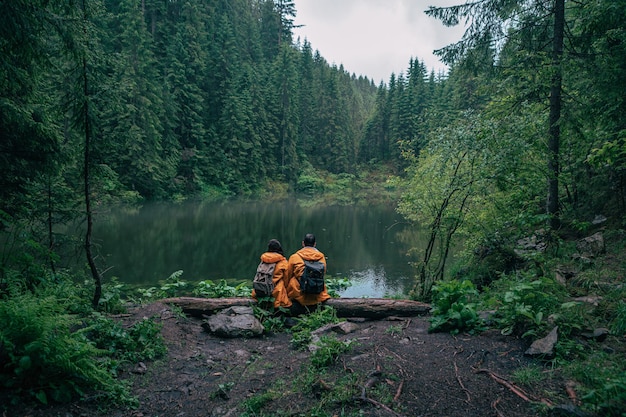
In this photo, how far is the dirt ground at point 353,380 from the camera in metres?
Result: 2.70

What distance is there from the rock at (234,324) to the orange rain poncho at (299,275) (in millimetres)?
701

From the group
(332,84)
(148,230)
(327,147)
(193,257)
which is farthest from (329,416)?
(332,84)

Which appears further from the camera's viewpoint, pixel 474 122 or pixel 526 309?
pixel 474 122

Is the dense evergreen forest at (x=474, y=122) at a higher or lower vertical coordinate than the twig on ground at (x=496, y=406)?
higher

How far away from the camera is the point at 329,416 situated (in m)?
2.64

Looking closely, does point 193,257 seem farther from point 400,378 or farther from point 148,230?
point 400,378

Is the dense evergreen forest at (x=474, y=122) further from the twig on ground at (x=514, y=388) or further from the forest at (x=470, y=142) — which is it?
the twig on ground at (x=514, y=388)

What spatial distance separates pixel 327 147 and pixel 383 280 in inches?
1764

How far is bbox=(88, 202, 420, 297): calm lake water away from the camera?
12062 mm

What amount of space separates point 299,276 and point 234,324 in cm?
117

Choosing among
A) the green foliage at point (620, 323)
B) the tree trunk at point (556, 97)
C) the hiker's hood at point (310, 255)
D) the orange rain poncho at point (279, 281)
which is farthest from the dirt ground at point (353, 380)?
the tree trunk at point (556, 97)

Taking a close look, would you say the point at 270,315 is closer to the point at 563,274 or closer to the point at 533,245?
the point at 563,274

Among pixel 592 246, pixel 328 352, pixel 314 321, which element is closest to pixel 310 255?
pixel 314 321

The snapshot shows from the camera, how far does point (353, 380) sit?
3.05 meters
